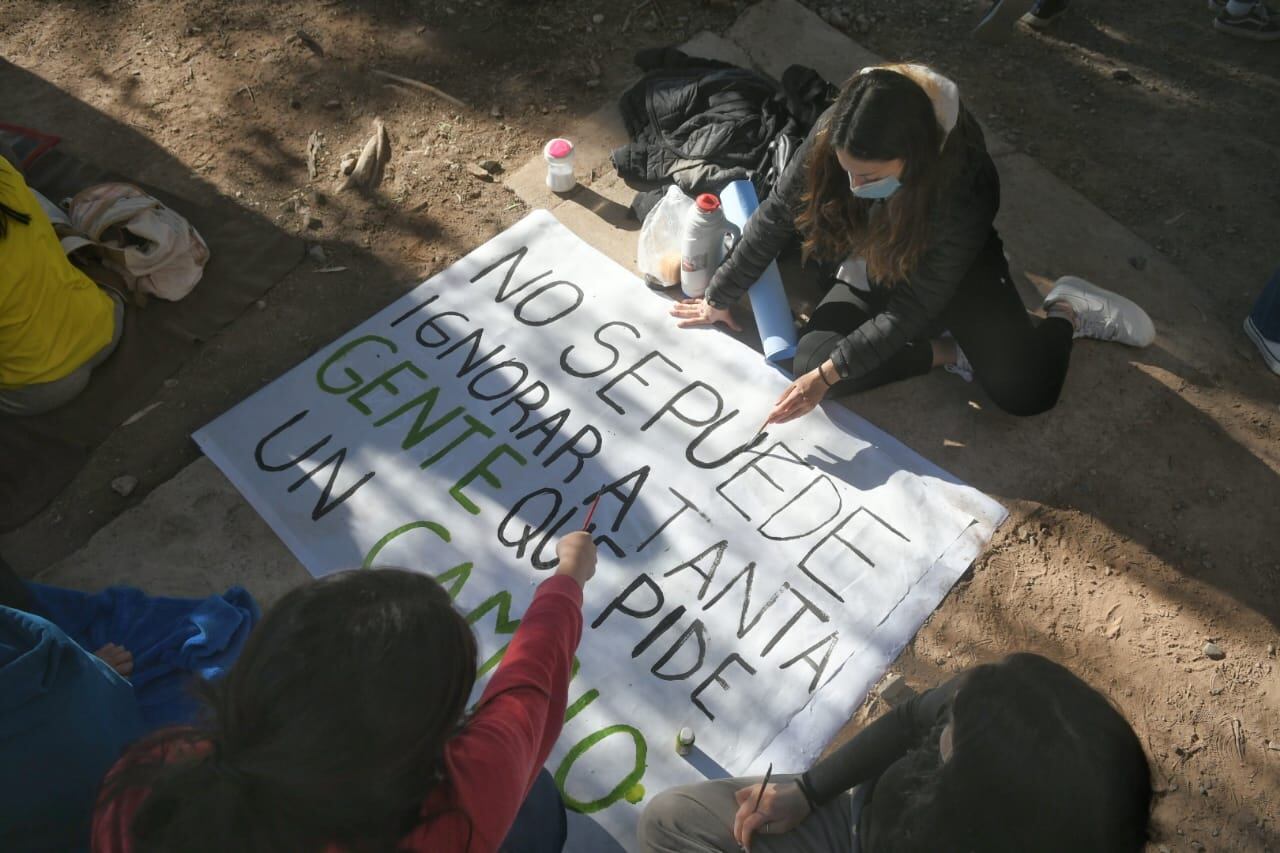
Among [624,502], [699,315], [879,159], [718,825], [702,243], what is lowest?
[624,502]

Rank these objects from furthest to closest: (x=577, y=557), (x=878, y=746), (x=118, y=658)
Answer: (x=118, y=658) < (x=577, y=557) < (x=878, y=746)

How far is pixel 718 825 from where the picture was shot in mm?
1874

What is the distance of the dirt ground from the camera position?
249cm

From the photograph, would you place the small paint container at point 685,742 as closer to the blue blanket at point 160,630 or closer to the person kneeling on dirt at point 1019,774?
the person kneeling on dirt at point 1019,774

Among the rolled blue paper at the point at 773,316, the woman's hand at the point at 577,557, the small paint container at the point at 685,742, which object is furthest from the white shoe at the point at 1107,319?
the woman's hand at the point at 577,557

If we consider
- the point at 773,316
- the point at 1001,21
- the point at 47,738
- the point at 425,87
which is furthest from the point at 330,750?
the point at 1001,21

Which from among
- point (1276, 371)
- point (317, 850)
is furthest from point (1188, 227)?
point (317, 850)

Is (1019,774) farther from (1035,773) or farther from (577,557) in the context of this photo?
(577,557)

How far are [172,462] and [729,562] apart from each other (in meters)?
1.85

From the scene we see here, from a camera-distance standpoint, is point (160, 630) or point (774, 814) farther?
point (160, 630)

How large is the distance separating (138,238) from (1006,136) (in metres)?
3.53

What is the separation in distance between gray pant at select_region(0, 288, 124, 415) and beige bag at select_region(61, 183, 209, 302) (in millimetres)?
Answer: 262

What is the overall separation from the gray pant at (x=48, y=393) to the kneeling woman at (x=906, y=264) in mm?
2042

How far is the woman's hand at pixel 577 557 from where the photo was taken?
1.77 metres
